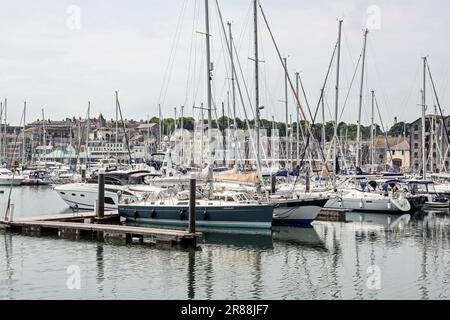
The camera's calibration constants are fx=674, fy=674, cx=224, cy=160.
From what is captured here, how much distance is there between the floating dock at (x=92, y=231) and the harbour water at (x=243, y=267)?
0.95 m

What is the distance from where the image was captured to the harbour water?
2452 centimetres

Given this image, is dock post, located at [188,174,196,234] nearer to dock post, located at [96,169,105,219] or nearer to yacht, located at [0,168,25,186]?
dock post, located at [96,169,105,219]

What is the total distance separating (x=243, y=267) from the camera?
1148 inches

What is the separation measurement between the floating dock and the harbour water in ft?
3.11

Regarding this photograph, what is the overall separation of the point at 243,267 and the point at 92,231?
11613mm

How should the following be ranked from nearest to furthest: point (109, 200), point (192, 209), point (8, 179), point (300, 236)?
point (192, 209) → point (300, 236) → point (109, 200) → point (8, 179)

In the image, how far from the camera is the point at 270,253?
32.8 m

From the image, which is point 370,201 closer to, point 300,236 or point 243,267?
point 300,236

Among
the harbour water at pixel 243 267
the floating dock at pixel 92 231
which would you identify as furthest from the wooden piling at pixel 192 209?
the harbour water at pixel 243 267

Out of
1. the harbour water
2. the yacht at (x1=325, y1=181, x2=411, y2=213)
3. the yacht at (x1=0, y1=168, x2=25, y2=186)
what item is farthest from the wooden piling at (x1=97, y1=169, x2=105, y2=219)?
the yacht at (x1=0, y1=168, x2=25, y2=186)

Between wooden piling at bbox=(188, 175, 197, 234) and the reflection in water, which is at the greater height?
wooden piling at bbox=(188, 175, 197, 234)

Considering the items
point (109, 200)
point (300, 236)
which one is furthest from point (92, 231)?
point (109, 200)

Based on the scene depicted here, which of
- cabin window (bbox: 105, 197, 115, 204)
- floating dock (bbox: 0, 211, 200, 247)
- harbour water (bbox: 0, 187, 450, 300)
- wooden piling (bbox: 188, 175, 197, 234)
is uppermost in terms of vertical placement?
wooden piling (bbox: 188, 175, 197, 234)
